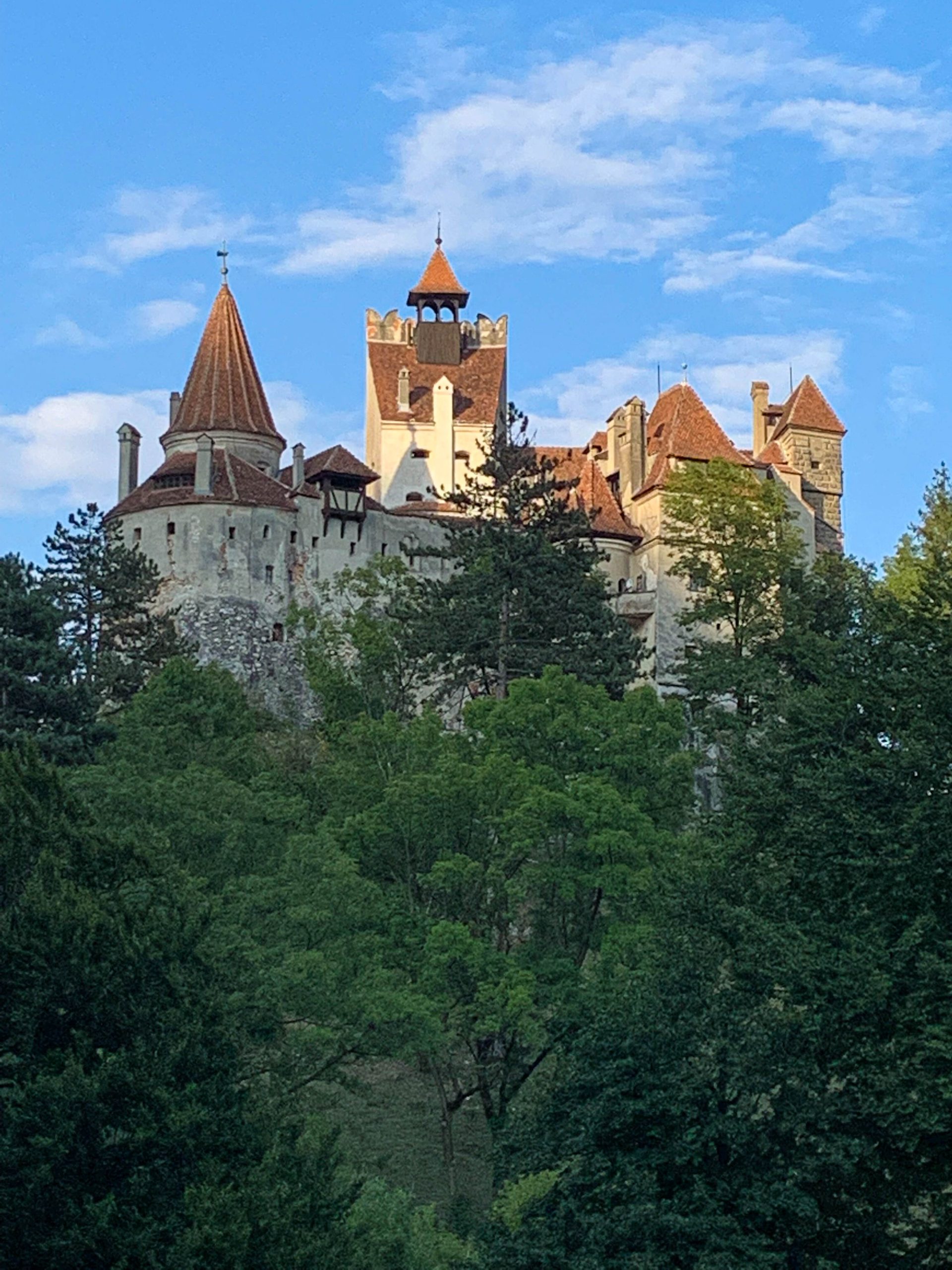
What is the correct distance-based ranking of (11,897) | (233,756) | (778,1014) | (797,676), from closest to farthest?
(778,1014), (11,897), (233,756), (797,676)

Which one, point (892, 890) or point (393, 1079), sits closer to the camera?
point (892, 890)

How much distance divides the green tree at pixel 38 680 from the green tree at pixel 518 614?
8716mm

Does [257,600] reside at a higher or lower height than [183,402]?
lower

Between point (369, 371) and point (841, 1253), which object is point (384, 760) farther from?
point (369, 371)

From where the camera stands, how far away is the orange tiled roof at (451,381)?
252 ft

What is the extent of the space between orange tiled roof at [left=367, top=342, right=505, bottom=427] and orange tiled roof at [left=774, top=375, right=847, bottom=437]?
10150 millimetres

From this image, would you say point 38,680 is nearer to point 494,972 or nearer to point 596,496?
point 494,972

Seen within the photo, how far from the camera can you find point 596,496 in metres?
71.4

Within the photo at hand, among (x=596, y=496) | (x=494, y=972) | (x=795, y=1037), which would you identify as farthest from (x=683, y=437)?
(x=795, y=1037)

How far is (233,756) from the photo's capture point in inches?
1762

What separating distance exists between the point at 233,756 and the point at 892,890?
19892 mm

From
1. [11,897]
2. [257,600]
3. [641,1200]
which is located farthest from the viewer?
[257,600]

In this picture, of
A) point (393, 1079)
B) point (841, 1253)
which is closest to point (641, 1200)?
point (841, 1253)

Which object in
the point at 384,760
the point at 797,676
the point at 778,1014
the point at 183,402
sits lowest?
the point at 778,1014
